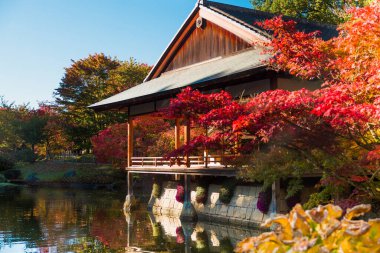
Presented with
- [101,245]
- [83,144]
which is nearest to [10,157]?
[83,144]

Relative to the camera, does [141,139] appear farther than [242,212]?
Yes

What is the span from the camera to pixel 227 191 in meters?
17.0

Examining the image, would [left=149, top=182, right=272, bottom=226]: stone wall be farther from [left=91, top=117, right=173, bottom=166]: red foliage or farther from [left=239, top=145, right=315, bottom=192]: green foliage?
[left=91, top=117, right=173, bottom=166]: red foliage

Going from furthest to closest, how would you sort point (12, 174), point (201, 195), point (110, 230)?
point (12, 174) < point (201, 195) < point (110, 230)

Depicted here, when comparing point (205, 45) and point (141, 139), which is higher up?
point (205, 45)

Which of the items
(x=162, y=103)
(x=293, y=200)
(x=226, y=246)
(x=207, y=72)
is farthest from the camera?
(x=162, y=103)

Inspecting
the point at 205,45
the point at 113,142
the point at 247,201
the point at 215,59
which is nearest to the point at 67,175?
the point at 113,142

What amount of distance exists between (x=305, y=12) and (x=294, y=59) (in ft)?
86.0

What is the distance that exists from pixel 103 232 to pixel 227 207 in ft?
14.8

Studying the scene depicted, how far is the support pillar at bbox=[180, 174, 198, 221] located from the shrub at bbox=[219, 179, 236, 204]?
1371 millimetres

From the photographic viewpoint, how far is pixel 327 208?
115 inches

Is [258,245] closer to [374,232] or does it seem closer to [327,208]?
[327,208]

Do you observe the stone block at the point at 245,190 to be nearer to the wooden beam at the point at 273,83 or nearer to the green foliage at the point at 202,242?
the green foliage at the point at 202,242

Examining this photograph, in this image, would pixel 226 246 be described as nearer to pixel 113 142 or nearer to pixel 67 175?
pixel 113 142
